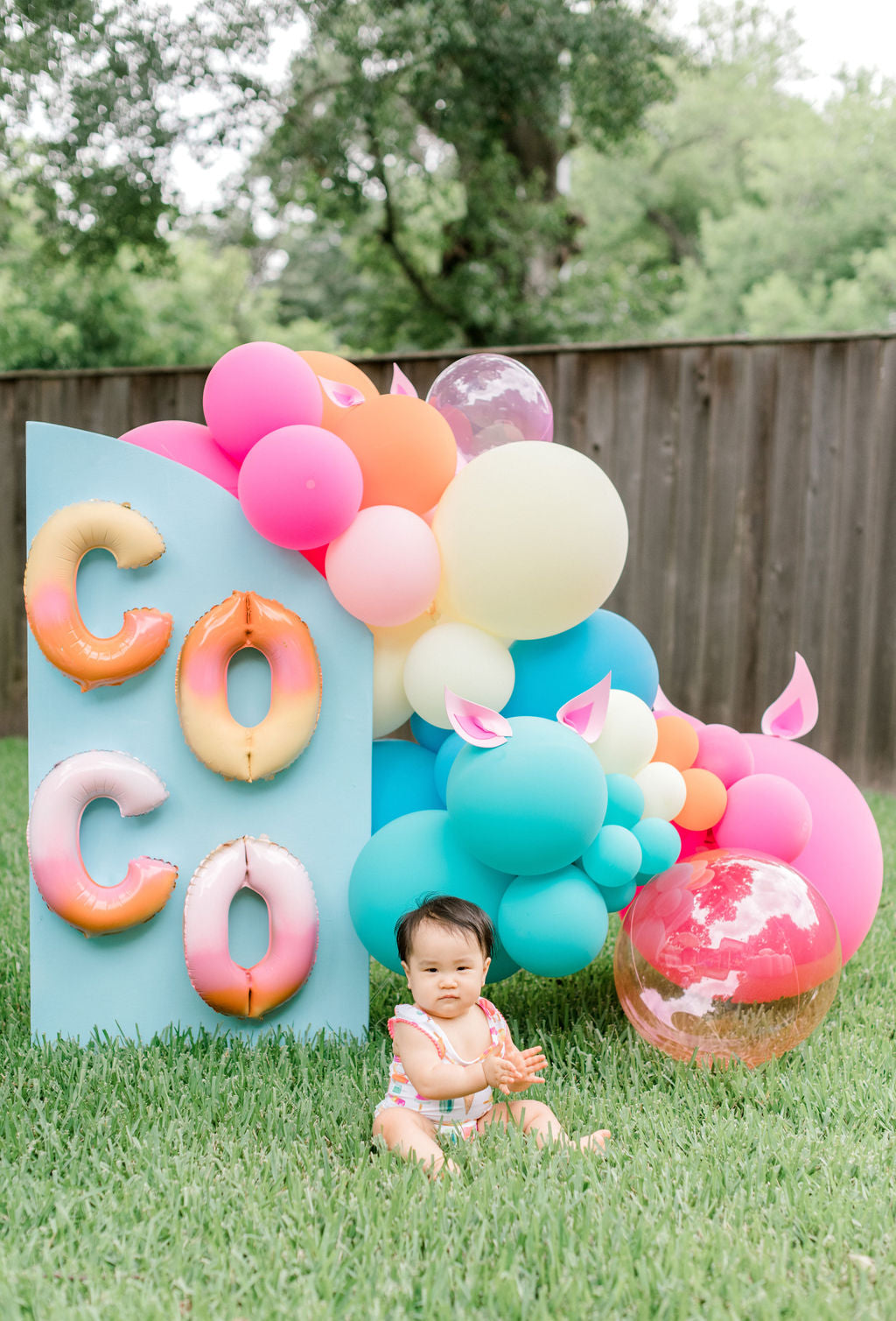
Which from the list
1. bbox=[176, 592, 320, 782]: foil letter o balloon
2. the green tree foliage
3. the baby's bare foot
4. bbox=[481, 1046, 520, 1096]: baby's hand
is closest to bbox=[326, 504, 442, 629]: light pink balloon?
bbox=[176, 592, 320, 782]: foil letter o balloon

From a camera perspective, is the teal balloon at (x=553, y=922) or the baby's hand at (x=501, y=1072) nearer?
the baby's hand at (x=501, y=1072)

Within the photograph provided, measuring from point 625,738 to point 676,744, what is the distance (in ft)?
0.84

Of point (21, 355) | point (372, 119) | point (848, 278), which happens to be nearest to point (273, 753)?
point (372, 119)

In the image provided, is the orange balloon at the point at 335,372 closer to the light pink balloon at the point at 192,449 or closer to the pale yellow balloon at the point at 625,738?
the light pink balloon at the point at 192,449

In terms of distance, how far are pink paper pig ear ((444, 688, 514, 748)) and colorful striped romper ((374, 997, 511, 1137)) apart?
526mm

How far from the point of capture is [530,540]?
7.45ft


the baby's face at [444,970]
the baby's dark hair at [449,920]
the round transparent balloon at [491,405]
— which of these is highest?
the round transparent balloon at [491,405]

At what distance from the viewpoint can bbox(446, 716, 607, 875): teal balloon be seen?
210 cm

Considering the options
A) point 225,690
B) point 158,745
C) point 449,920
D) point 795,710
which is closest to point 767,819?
point 795,710

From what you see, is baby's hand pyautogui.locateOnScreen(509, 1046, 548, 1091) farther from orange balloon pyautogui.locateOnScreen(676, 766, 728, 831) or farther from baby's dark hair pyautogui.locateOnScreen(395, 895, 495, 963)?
orange balloon pyautogui.locateOnScreen(676, 766, 728, 831)

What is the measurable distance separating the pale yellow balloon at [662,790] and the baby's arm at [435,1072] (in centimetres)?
70

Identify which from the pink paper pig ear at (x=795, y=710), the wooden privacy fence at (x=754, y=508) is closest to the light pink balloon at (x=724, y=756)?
the pink paper pig ear at (x=795, y=710)

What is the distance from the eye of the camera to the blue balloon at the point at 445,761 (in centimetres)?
240

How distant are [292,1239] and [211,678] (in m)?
1.15
